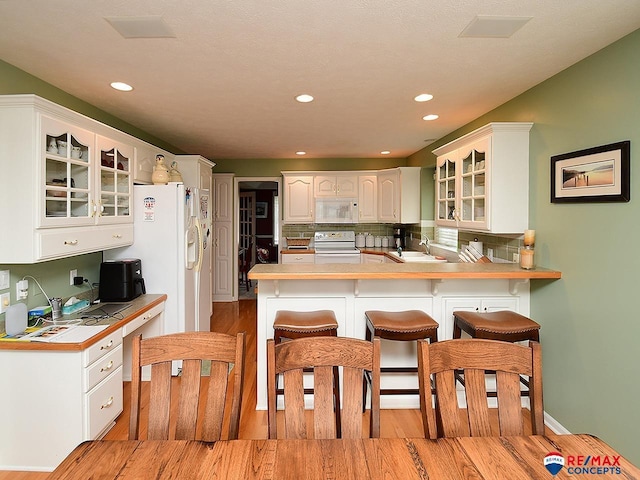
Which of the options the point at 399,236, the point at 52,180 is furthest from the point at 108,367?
the point at 399,236

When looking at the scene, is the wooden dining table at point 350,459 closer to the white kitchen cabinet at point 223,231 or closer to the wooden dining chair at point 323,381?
the wooden dining chair at point 323,381

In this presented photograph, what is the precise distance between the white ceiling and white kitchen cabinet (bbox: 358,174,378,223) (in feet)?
7.60

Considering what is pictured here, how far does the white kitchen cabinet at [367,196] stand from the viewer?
6035mm

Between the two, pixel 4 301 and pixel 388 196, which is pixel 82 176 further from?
pixel 388 196

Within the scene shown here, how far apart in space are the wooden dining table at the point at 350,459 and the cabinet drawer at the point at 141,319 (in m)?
1.69

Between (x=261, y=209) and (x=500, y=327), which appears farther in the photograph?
(x=261, y=209)

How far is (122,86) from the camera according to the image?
2764mm

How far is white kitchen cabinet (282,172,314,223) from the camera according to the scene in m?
6.01

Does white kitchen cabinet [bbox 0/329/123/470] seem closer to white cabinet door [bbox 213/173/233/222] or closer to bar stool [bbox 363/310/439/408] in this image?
bar stool [bbox 363/310/439/408]

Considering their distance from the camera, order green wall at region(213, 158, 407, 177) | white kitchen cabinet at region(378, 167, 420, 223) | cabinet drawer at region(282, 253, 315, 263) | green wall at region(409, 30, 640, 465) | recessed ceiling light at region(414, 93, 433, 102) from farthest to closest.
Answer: green wall at region(213, 158, 407, 177)
cabinet drawer at region(282, 253, 315, 263)
white kitchen cabinet at region(378, 167, 420, 223)
recessed ceiling light at region(414, 93, 433, 102)
green wall at region(409, 30, 640, 465)

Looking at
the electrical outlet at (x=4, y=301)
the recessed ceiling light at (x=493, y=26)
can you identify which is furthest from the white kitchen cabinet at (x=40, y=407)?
the recessed ceiling light at (x=493, y=26)

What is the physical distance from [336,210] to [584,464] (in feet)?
16.8

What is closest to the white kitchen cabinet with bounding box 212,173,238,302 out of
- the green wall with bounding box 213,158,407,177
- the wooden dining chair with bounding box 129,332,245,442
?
the green wall with bounding box 213,158,407,177

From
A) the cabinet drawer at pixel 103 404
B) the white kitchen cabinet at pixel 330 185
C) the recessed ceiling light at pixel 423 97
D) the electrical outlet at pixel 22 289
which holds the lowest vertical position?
the cabinet drawer at pixel 103 404
